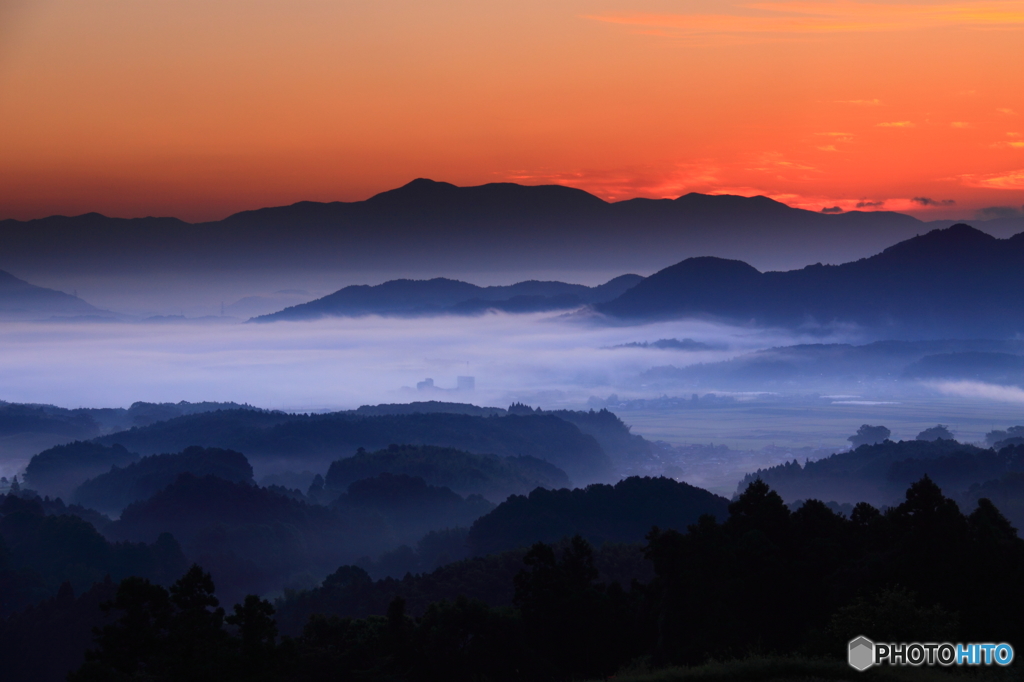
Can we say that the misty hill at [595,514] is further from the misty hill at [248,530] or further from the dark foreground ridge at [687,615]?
the dark foreground ridge at [687,615]

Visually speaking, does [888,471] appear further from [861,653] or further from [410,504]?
[861,653]

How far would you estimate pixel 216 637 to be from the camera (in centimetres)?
3428

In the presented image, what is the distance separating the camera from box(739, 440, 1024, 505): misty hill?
150375mm

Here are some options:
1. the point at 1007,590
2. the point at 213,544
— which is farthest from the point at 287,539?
the point at 1007,590

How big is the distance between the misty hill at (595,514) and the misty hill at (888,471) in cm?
3286

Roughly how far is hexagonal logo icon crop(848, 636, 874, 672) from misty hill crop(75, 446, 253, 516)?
551 ft

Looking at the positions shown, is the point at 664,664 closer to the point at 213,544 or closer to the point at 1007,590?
the point at 1007,590

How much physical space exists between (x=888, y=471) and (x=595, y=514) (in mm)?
62843

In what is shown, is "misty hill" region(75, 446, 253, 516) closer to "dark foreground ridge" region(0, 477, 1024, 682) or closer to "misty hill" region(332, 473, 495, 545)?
"misty hill" region(332, 473, 495, 545)

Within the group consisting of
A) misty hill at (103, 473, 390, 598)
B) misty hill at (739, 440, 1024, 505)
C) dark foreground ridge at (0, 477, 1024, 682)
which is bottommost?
misty hill at (103, 473, 390, 598)

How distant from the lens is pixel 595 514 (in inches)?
5300

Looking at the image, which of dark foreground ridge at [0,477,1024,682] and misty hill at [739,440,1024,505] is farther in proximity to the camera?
misty hill at [739,440,1024,505]

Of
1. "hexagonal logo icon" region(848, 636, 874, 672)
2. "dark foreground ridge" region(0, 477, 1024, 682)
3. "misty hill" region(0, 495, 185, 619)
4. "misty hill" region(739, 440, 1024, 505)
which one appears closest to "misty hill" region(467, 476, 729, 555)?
"misty hill" region(739, 440, 1024, 505)

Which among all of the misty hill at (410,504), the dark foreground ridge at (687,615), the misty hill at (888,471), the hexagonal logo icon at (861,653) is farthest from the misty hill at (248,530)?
the hexagonal logo icon at (861,653)
